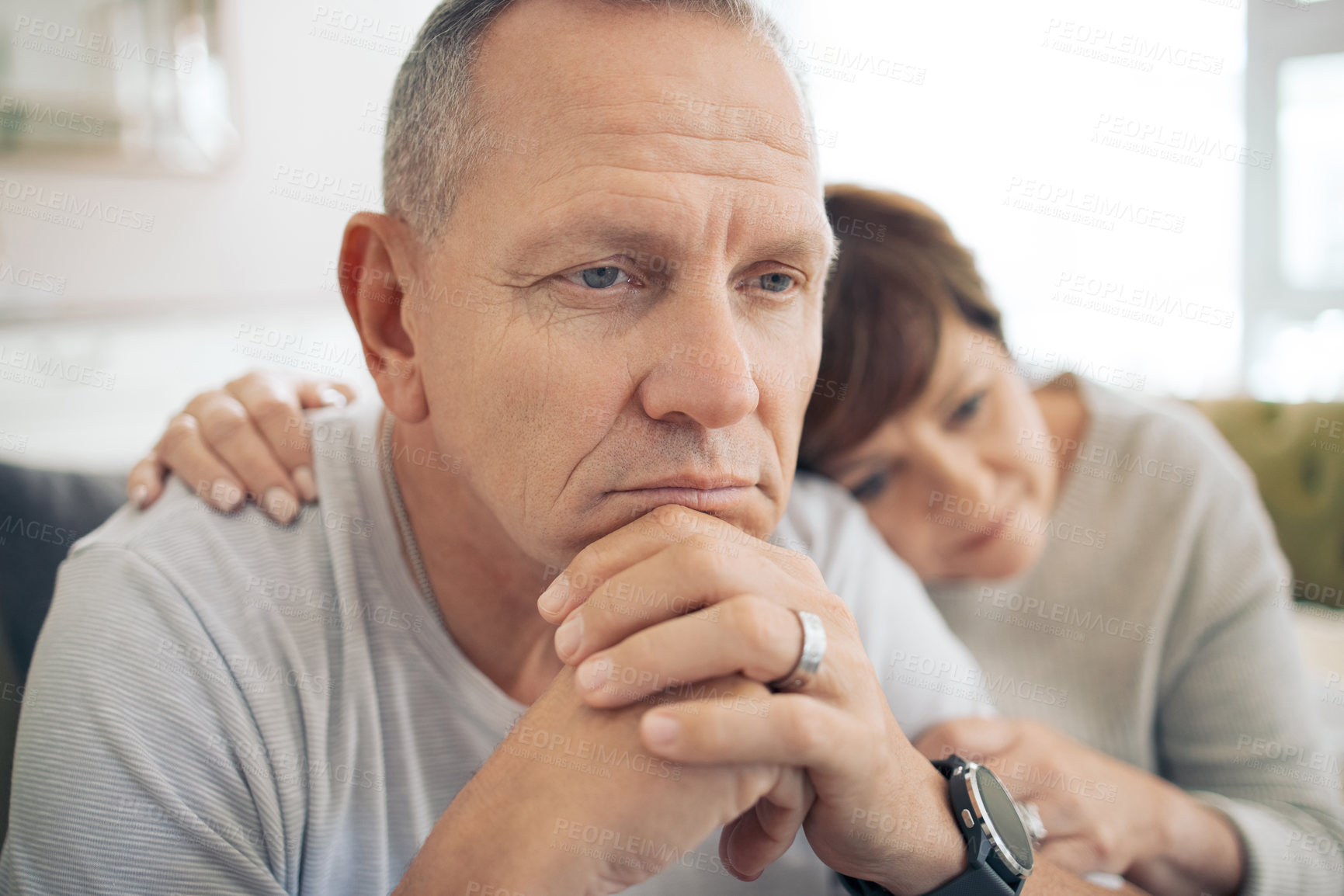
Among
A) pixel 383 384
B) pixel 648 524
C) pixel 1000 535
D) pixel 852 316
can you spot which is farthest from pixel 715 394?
pixel 1000 535

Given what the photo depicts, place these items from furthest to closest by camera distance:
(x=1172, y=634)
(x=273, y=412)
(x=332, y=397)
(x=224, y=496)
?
(x=1172, y=634) → (x=332, y=397) → (x=273, y=412) → (x=224, y=496)

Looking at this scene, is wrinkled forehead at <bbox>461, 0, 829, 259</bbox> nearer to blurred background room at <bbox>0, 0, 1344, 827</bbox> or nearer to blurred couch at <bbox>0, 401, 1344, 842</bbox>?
blurred couch at <bbox>0, 401, 1344, 842</bbox>

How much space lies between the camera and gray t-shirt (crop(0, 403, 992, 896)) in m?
0.88

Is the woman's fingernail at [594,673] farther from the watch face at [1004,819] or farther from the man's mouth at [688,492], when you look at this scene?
the watch face at [1004,819]

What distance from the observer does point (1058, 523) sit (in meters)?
1.87

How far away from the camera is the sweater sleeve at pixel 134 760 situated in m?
0.88

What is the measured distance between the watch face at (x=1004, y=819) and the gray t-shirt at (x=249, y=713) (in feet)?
1.24

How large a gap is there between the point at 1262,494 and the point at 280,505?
244 cm

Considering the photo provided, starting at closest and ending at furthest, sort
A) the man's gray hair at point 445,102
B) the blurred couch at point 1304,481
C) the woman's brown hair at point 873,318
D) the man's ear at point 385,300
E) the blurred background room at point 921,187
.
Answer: the man's gray hair at point 445,102
the man's ear at point 385,300
the woman's brown hair at point 873,318
the blurred couch at point 1304,481
the blurred background room at point 921,187

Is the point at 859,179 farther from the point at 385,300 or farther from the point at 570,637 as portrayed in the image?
the point at 570,637

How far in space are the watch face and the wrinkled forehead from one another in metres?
0.68

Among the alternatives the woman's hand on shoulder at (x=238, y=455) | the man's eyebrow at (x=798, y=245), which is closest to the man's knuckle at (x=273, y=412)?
the woman's hand on shoulder at (x=238, y=455)

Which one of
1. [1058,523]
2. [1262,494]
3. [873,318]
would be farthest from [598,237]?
[1262,494]

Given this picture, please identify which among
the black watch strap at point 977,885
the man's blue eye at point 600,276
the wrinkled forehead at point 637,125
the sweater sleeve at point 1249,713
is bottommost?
the sweater sleeve at point 1249,713
